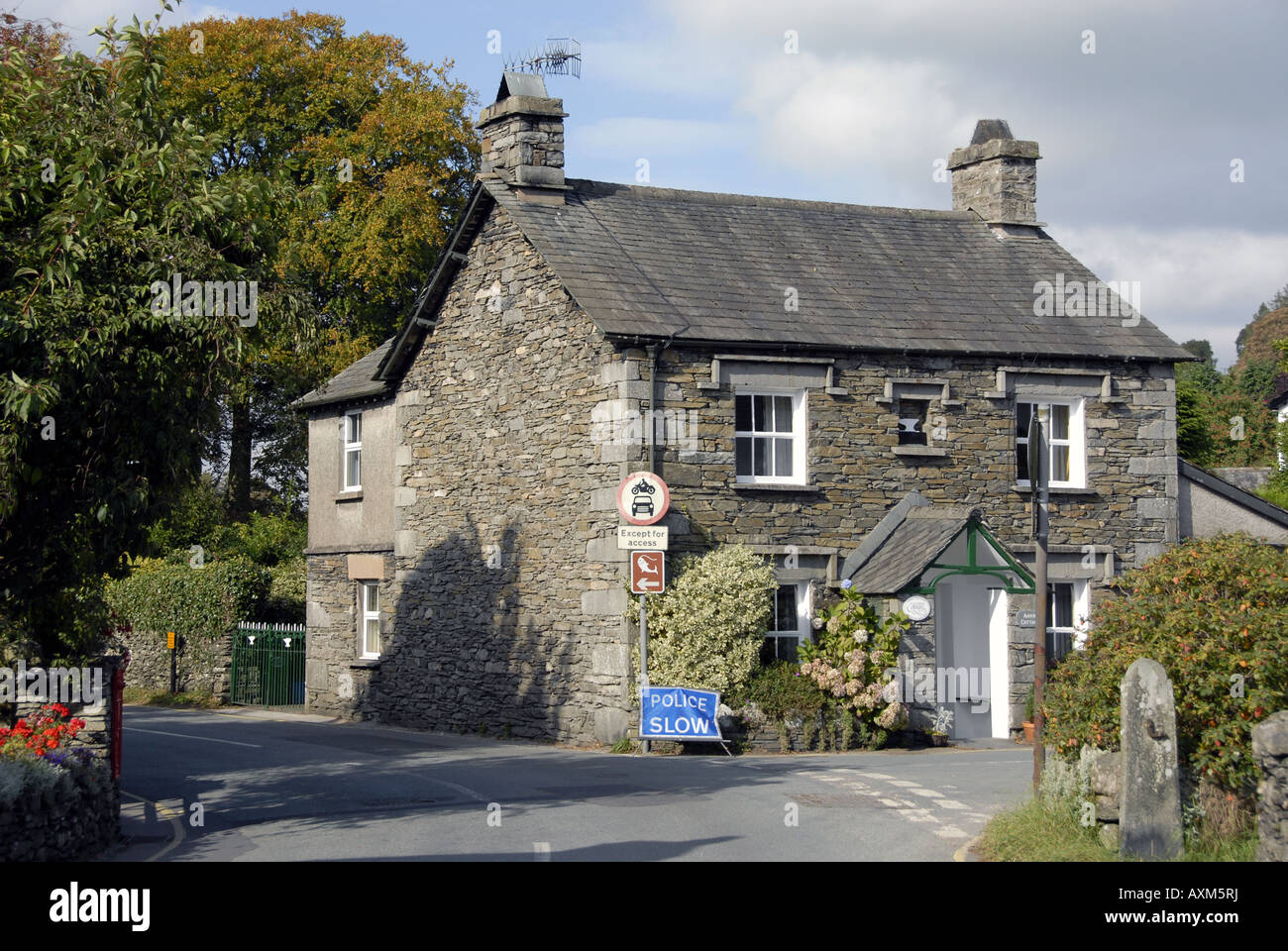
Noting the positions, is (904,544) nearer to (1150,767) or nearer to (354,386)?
(1150,767)

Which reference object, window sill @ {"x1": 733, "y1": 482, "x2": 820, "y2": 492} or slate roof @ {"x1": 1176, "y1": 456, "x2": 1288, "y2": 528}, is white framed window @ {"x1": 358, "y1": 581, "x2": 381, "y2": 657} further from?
slate roof @ {"x1": 1176, "y1": 456, "x2": 1288, "y2": 528}

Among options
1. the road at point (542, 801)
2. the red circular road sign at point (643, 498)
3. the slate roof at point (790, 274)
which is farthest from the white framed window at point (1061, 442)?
the red circular road sign at point (643, 498)

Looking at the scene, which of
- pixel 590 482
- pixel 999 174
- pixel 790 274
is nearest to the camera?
pixel 590 482

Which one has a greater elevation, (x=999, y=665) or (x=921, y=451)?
(x=921, y=451)

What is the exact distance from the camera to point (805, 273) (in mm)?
22234

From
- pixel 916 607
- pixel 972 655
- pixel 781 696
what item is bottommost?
pixel 781 696

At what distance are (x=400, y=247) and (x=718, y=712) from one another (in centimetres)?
Result: 1830

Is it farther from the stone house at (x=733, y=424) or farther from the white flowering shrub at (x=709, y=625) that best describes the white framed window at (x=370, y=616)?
the white flowering shrub at (x=709, y=625)

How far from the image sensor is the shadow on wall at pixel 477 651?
20625mm

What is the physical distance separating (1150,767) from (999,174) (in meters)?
17.8

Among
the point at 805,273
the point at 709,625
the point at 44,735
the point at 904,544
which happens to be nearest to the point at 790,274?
the point at 805,273

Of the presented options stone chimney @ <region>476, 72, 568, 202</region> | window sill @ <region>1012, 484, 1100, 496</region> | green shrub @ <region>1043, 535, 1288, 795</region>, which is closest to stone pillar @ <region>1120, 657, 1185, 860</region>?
green shrub @ <region>1043, 535, 1288, 795</region>

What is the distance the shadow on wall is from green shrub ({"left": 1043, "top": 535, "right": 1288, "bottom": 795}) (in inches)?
386
